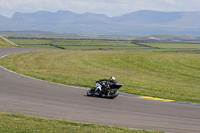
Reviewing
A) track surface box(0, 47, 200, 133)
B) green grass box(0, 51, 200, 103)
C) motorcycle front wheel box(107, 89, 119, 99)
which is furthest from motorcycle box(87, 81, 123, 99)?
green grass box(0, 51, 200, 103)

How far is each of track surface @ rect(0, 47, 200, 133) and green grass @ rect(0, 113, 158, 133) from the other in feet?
3.28

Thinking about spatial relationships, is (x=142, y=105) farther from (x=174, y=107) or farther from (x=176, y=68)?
(x=176, y=68)

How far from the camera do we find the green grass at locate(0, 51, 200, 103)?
22531mm

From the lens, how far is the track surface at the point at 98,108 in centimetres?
1336

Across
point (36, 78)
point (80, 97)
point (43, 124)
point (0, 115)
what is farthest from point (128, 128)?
point (36, 78)

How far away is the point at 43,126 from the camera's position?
11.4 metres

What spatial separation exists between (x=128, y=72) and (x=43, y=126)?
24.3 metres

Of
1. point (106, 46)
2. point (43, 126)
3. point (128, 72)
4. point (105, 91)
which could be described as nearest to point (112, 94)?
point (105, 91)

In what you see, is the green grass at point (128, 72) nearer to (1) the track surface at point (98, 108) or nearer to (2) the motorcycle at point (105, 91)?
(2) the motorcycle at point (105, 91)

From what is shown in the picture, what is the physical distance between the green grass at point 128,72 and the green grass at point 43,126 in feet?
29.2

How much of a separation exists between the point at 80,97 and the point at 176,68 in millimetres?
24343

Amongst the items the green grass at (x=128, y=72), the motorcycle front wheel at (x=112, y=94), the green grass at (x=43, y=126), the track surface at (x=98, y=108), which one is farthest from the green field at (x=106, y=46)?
the green grass at (x=43, y=126)

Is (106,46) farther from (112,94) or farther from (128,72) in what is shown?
(112,94)

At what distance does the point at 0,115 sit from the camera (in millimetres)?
12820
